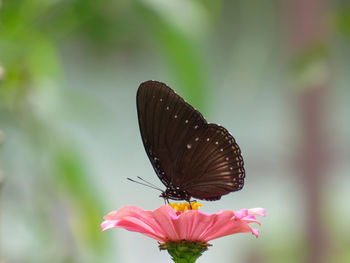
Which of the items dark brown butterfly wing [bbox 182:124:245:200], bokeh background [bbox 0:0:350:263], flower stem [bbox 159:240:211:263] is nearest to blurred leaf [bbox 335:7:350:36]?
bokeh background [bbox 0:0:350:263]

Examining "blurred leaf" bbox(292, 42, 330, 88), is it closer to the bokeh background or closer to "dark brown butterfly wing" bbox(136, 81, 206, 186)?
the bokeh background

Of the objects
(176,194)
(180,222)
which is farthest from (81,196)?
(180,222)

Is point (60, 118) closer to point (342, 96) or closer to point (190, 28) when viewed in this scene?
point (190, 28)

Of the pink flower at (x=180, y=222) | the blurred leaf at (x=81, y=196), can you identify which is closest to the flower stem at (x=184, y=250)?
the pink flower at (x=180, y=222)

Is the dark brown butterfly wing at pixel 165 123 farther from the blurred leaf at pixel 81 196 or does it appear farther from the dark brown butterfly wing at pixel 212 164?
Result: the blurred leaf at pixel 81 196

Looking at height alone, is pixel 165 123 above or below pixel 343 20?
below

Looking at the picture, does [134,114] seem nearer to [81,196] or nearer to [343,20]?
[81,196]

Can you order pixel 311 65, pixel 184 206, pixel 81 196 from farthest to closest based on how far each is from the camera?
pixel 81 196
pixel 311 65
pixel 184 206
